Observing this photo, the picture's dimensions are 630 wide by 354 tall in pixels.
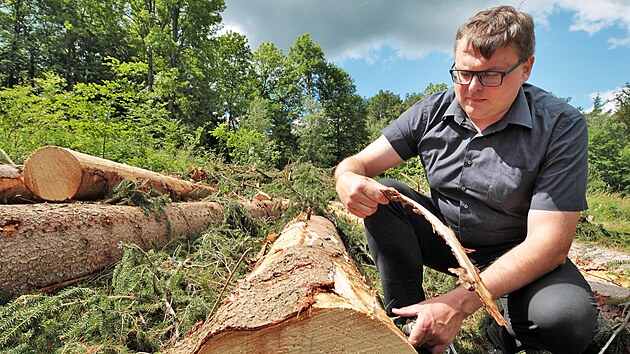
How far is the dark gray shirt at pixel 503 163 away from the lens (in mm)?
1510

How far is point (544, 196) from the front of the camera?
1.47 m

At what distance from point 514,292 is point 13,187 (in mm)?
3600

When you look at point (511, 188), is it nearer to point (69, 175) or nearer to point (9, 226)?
point (9, 226)

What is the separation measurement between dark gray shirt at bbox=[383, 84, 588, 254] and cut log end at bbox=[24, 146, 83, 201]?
2820 mm

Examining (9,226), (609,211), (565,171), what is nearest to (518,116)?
(565,171)

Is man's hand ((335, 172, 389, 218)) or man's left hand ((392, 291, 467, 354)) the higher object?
man's hand ((335, 172, 389, 218))

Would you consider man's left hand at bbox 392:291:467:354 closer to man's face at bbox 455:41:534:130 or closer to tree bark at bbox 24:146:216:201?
man's face at bbox 455:41:534:130

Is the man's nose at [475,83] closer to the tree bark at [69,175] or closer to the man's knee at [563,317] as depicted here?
the man's knee at [563,317]

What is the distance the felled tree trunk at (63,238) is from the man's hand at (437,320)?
2.31 meters

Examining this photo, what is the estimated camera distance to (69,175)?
287cm

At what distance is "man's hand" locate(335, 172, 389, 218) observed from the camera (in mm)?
1550

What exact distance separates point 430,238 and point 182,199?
10.9 ft

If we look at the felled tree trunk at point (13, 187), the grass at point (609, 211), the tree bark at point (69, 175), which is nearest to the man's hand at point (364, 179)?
the tree bark at point (69, 175)

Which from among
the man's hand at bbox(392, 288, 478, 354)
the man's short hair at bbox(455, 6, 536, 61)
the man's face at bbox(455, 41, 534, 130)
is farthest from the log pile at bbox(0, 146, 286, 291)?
the man's short hair at bbox(455, 6, 536, 61)
